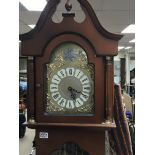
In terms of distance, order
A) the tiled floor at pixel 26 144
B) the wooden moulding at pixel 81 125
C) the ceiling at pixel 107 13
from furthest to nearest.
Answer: the tiled floor at pixel 26 144
the ceiling at pixel 107 13
the wooden moulding at pixel 81 125

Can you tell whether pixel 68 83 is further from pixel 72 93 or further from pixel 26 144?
Result: pixel 26 144

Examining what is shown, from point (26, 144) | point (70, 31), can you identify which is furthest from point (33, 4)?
point (70, 31)

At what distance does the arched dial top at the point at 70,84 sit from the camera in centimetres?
87

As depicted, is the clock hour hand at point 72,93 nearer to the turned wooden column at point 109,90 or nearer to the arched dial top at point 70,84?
the arched dial top at point 70,84

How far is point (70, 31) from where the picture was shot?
86 cm

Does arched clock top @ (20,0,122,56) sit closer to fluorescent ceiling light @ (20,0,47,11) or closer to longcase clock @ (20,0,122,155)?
longcase clock @ (20,0,122,155)

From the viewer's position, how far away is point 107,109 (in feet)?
2.81

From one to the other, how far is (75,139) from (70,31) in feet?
1.16

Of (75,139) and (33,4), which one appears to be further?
(33,4)

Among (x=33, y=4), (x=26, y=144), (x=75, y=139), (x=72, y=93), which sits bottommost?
(x=26, y=144)

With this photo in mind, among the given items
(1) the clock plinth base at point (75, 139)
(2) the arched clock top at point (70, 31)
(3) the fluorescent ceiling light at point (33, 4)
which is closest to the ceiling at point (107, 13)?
(3) the fluorescent ceiling light at point (33, 4)

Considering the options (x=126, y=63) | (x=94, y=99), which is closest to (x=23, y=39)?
(x=94, y=99)

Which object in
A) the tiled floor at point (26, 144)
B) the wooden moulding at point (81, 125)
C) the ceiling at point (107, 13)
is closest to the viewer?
the wooden moulding at point (81, 125)
